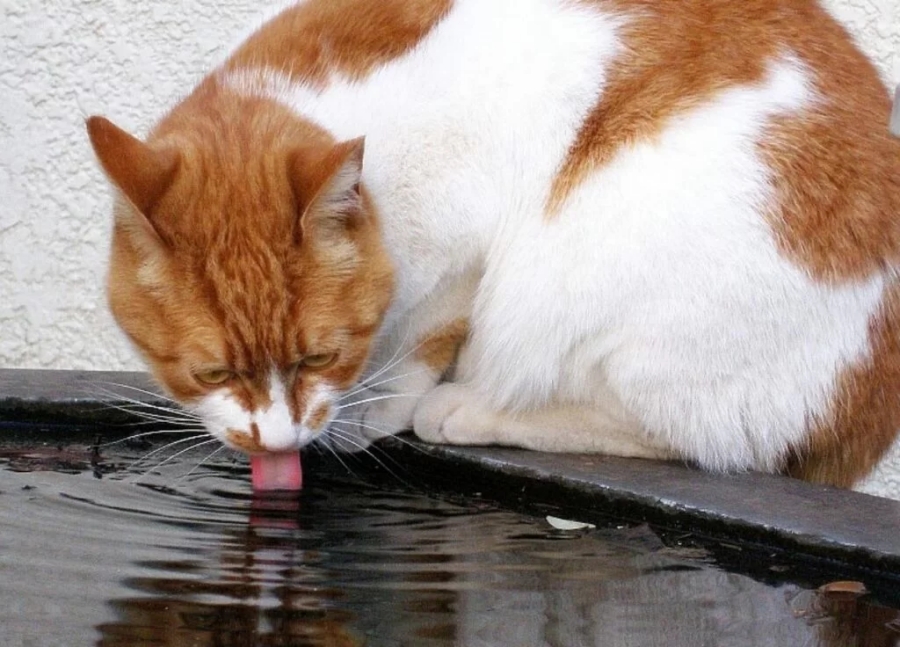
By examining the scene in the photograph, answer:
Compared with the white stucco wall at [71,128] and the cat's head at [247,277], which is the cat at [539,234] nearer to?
the cat's head at [247,277]

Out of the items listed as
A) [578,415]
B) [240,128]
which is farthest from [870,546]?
[240,128]

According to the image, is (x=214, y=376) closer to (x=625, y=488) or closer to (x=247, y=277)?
(x=247, y=277)

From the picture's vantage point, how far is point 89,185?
3.33 m

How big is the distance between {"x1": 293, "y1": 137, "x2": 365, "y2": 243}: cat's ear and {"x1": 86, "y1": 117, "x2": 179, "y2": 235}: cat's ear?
7.4 inches

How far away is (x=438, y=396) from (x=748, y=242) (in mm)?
600

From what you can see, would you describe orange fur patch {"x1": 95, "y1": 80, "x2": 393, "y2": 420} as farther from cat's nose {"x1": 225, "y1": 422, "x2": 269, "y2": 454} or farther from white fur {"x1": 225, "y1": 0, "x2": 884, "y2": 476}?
white fur {"x1": 225, "y1": 0, "x2": 884, "y2": 476}

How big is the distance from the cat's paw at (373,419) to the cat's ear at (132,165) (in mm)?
527

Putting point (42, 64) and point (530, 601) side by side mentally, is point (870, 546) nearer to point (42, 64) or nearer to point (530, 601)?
point (530, 601)

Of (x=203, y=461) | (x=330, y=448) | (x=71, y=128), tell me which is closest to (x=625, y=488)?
(x=330, y=448)

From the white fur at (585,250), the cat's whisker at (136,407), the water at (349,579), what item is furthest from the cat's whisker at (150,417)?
the white fur at (585,250)

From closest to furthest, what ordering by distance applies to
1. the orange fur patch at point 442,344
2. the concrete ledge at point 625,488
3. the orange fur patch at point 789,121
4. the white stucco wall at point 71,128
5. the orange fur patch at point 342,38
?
the concrete ledge at point 625,488 → the orange fur patch at point 789,121 → the orange fur patch at point 342,38 → the orange fur patch at point 442,344 → the white stucco wall at point 71,128

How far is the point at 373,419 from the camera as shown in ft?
7.61

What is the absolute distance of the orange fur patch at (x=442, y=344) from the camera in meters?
2.32

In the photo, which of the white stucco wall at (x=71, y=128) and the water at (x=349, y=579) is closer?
the water at (x=349, y=579)
